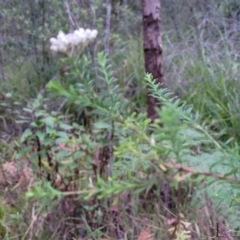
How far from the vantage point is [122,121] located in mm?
888

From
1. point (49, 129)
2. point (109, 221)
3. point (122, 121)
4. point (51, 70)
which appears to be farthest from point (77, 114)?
point (122, 121)

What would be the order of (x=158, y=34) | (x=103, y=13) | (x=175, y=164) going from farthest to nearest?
(x=103, y=13) < (x=158, y=34) < (x=175, y=164)

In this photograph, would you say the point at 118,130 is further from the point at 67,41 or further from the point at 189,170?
the point at 189,170

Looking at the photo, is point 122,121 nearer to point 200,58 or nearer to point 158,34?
point 158,34

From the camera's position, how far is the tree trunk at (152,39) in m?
3.56

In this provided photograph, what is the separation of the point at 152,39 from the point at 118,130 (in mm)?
1474

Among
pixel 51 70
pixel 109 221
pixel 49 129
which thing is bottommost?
pixel 109 221

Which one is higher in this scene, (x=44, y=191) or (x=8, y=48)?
(x=8, y=48)

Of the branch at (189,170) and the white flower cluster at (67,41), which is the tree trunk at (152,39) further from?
the branch at (189,170)

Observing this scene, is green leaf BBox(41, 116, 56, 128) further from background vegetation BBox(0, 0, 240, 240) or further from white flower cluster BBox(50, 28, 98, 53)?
white flower cluster BBox(50, 28, 98, 53)

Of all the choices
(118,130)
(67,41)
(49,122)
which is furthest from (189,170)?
(49,122)

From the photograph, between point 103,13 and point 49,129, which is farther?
point 103,13

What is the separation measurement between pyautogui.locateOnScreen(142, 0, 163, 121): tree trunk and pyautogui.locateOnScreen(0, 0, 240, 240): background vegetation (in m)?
0.31

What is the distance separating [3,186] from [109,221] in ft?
2.46
